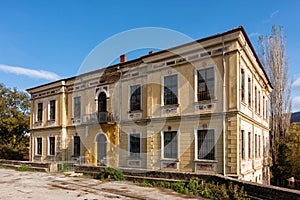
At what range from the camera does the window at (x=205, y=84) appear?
1366 centimetres

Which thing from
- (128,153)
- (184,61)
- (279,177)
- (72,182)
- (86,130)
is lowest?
(279,177)

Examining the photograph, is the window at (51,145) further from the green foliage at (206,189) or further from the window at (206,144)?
the window at (206,144)

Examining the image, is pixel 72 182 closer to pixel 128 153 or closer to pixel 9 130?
pixel 128 153

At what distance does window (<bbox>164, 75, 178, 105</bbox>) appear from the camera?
15000mm

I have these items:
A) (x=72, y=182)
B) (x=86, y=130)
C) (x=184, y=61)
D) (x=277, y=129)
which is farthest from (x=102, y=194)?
(x=277, y=129)

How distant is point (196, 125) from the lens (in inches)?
547

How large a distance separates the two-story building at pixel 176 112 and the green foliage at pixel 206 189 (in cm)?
189

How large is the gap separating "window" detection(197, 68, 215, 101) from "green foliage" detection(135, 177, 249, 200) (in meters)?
4.39

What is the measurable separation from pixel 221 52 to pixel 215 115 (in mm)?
3195

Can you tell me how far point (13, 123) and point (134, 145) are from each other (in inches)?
689

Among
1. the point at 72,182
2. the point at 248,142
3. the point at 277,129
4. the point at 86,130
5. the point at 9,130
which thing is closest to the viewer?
the point at 72,182

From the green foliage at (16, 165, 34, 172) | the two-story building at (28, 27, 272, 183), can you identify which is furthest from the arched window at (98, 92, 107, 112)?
the green foliage at (16, 165, 34, 172)

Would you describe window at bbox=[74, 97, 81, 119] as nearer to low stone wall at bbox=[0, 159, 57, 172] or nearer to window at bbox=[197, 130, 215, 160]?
low stone wall at bbox=[0, 159, 57, 172]

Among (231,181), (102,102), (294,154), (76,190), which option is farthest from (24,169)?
(294,154)
